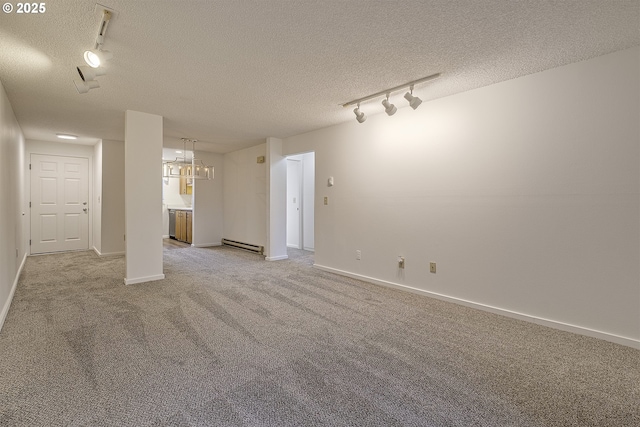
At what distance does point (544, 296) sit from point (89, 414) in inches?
136

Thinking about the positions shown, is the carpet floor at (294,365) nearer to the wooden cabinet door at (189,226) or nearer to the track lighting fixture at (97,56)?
the track lighting fixture at (97,56)

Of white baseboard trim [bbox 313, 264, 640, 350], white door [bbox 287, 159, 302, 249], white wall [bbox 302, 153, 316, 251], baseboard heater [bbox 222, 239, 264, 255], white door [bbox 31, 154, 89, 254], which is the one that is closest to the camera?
white baseboard trim [bbox 313, 264, 640, 350]

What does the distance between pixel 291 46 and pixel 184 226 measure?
656 centimetres

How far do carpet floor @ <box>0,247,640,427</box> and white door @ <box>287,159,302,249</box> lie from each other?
3.59 m

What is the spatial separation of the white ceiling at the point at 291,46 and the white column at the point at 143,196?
41 cm

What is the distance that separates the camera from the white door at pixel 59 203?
227 inches

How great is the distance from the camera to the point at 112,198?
586cm

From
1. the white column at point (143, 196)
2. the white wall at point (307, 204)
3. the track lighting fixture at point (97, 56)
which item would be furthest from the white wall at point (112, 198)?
the track lighting fixture at point (97, 56)

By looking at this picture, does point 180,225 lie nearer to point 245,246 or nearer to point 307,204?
point 245,246

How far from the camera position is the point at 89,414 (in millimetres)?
1500

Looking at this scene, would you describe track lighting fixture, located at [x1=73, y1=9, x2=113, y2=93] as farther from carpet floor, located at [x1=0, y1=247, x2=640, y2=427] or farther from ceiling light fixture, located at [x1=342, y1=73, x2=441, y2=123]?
ceiling light fixture, located at [x1=342, y1=73, x2=441, y2=123]

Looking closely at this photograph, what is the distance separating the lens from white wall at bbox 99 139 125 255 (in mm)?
5766

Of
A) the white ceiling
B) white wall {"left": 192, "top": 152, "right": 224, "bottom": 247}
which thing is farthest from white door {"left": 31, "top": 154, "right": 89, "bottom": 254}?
the white ceiling

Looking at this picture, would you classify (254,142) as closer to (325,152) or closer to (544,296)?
(325,152)
